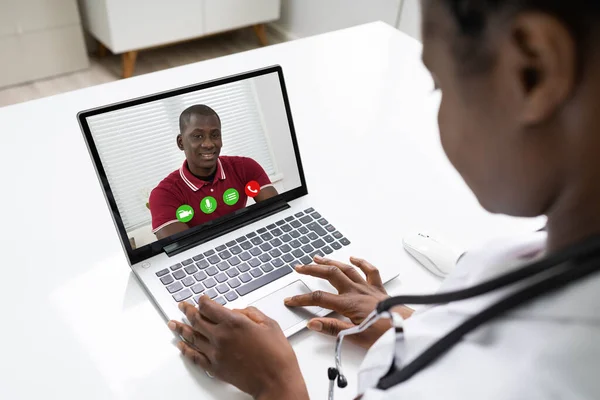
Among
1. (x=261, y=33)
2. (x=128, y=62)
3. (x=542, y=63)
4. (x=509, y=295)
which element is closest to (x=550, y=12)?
(x=542, y=63)

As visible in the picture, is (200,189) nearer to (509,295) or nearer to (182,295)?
(182,295)

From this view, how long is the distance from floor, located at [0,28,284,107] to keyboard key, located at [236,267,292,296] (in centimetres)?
206

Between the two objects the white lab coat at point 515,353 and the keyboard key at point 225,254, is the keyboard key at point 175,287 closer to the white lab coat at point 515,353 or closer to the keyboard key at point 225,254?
the keyboard key at point 225,254

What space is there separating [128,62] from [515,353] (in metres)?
2.47

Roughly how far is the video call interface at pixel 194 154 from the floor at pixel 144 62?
1.94 meters

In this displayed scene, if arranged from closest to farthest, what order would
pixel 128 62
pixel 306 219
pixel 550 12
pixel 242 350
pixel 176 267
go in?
1. pixel 550 12
2. pixel 242 350
3. pixel 176 267
4. pixel 306 219
5. pixel 128 62

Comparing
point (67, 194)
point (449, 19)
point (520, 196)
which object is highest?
point (449, 19)

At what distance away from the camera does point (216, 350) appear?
1.91 feet

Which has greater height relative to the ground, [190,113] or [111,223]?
[190,113]

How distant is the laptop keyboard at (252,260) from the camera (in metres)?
A: 0.66

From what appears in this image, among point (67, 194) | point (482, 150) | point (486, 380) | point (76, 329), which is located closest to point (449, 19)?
point (482, 150)

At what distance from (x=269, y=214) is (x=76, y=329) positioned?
0.30 metres

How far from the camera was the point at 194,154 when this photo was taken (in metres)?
0.71

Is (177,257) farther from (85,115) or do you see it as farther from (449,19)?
(449,19)
